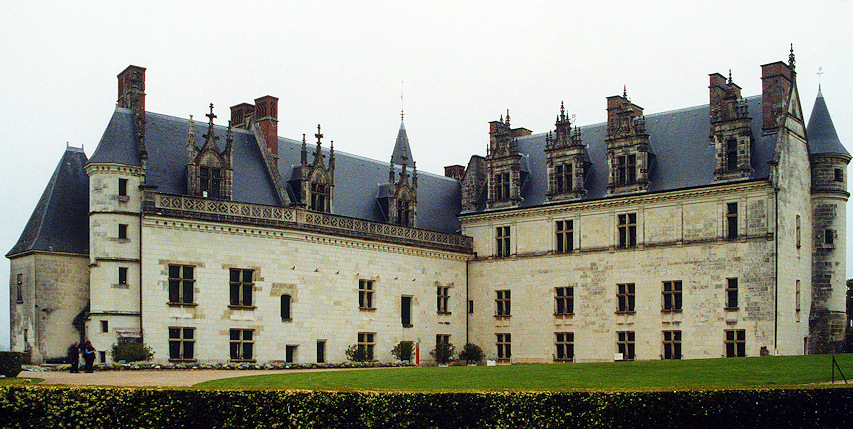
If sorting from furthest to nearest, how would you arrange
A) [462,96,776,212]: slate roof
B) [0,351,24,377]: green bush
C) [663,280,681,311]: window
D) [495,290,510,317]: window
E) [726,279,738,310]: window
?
[495,290,510,317]: window < [663,280,681,311]: window < [462,96,776,212]: slate roof < [726,279,738,310]: window < [0,351,24,377]: green bush

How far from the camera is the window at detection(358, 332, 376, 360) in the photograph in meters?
40.2

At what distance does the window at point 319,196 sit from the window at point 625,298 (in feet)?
44.2

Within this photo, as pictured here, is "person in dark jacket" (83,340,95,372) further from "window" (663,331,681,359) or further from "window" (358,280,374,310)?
"window" (663,331,681,359)

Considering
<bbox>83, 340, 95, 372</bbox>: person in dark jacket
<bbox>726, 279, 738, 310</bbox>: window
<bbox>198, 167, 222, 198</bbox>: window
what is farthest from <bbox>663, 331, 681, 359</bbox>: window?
<bbox>83, 340, 95, 372</bbox>: person in dark jacket

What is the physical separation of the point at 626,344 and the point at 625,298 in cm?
200

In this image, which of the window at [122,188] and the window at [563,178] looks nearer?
the window at [122,188]

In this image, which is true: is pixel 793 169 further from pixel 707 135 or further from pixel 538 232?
pixel 538 232

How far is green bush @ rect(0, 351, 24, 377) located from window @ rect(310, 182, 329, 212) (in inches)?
671

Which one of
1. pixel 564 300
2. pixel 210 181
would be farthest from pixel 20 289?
pixel 564 300

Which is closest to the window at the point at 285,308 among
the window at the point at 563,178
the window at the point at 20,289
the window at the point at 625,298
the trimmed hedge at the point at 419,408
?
the window at the point at 20,289

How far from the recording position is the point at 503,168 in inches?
1799

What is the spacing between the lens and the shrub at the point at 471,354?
44.8 m

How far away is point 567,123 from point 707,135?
21.0 ft

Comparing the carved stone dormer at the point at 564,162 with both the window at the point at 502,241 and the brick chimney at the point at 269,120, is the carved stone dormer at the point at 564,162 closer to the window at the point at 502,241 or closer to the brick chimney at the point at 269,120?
the window at the point at 502,241
